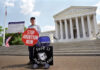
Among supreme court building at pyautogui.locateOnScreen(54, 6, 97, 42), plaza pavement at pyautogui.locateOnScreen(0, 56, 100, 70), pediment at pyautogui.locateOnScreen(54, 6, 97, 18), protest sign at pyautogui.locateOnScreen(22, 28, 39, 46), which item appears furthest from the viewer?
pediment at pyautogui.locateOnScreen(54, 6, 97, 18)

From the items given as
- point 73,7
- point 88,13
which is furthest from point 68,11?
point 88,13

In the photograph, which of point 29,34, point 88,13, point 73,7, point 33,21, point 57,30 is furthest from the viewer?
point 57,30

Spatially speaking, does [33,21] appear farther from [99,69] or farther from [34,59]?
[99,69]

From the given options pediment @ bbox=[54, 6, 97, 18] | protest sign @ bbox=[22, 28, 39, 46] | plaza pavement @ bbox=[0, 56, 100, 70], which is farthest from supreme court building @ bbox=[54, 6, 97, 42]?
protest sign @ bbox=[22, 28, 39, 46]

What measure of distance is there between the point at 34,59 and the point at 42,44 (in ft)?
1.89

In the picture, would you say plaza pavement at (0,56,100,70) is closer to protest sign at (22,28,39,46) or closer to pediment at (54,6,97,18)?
protest sign at (22,28,39,46)

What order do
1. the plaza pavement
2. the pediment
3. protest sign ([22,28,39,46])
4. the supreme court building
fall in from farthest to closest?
the pediment → the supreme court building → the plaza pavement → protest sign ([22,28,39,46])

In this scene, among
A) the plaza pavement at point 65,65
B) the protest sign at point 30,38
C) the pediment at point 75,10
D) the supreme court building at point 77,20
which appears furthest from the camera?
the pediment at point 75,10

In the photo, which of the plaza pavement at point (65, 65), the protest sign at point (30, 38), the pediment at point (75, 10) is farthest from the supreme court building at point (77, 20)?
the protest sign at point (30, 38)

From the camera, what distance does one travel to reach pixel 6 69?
8.11ft

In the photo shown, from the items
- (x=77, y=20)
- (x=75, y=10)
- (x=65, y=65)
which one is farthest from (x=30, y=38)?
(x=75, y=10)

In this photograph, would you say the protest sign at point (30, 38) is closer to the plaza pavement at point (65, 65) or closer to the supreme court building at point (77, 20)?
the plaza pavement at point (65, 65)

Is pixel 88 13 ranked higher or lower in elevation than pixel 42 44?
higher

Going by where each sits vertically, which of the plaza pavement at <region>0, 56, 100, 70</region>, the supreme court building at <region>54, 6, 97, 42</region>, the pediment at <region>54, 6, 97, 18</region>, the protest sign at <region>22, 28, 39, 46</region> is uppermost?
the pediment at <region>54, 6, 97, 18</region>
